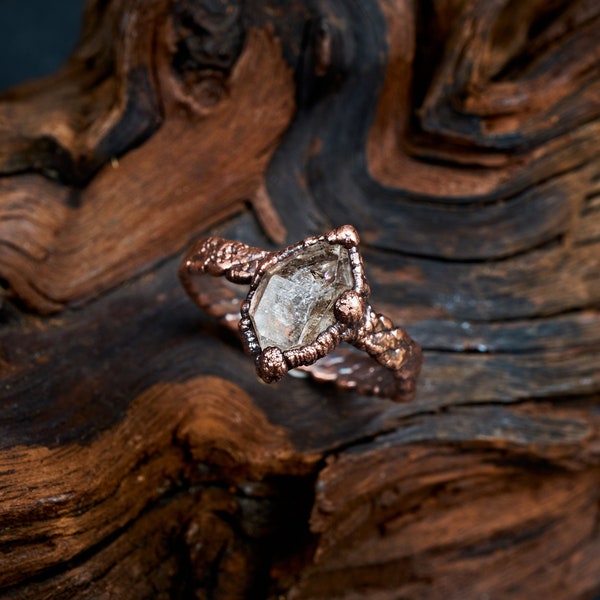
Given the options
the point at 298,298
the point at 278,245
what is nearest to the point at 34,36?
the point at 278,245

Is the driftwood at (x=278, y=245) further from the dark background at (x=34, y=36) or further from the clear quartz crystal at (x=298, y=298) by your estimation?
the dark background at (x=34, y=36)

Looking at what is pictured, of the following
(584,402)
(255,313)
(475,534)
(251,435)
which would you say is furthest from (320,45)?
(475,534)

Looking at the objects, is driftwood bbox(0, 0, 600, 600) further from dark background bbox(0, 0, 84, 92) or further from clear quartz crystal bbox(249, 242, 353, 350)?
dark background bbox(0, 0, 84, 92)

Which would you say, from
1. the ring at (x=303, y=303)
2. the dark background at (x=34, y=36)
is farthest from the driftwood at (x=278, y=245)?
the dark background at (x=34, y=36)

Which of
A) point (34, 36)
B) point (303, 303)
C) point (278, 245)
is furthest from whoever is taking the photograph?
point (34, 36)

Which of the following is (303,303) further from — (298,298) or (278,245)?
(278,245)

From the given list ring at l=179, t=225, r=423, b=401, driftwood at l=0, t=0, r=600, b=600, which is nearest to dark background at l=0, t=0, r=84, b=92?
driftwood at l=0, t=0, r=600, b=600
